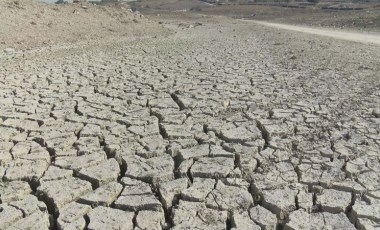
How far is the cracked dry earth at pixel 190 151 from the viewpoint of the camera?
245cm

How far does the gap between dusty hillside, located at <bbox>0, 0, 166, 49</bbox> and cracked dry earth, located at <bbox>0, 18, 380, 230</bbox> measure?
15.8 feet

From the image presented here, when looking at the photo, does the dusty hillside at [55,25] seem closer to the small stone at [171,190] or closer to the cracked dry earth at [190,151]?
the cracked dry earth at [190,151]

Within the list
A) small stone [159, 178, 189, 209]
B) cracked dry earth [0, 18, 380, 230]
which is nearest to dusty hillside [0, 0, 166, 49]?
cracked dry earth [0, 18, 380, 230]

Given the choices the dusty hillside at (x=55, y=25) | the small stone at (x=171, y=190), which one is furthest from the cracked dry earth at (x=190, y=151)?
the dusty hillside at (x=55, y=25)

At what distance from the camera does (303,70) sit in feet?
22.5

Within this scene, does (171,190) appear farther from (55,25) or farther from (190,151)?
(55,25)

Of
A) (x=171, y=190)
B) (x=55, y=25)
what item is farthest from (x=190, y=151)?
(x=55, y=25)

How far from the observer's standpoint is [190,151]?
130 inches

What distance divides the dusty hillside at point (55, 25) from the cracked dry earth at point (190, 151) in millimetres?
4808

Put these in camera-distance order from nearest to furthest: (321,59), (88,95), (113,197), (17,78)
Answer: (113,197) → (88,95) → (17,78) → (321,59)

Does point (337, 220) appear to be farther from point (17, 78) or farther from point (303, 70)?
point (17, 78)

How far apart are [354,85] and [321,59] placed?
2.58m

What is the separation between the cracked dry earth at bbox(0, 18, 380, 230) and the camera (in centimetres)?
245

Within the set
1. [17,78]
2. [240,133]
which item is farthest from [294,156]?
[17,78]
